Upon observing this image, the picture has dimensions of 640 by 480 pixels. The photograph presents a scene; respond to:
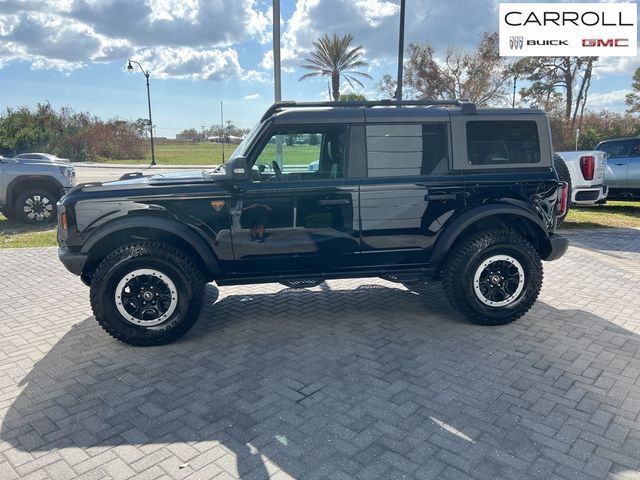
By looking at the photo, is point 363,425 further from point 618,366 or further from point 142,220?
point 142,220

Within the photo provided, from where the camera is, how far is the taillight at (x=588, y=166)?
29.6ft

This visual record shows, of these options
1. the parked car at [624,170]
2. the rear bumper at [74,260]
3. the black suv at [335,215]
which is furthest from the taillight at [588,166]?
the rear bumper at [74,260]

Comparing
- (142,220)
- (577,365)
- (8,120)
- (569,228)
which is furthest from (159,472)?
(8,120)

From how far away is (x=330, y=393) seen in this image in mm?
3344

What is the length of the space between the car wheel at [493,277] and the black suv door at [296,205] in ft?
3.33

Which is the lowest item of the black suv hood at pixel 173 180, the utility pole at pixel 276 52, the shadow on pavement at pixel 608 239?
the shadow on pavement at pixel 608 239

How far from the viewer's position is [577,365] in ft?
12.2

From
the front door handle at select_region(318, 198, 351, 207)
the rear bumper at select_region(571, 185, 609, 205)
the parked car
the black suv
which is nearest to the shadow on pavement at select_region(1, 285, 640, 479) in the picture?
the black suv

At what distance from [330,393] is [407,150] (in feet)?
7.43

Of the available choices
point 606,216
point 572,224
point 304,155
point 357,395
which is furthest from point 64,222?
point 606,216

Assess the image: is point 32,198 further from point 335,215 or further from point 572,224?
point 572,224

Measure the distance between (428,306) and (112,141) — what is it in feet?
153

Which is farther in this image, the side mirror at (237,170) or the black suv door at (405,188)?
the black suv door at (405,188)

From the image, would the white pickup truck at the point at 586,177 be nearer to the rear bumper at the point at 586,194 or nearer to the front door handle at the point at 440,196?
the rear bumper at the point at 586,194
